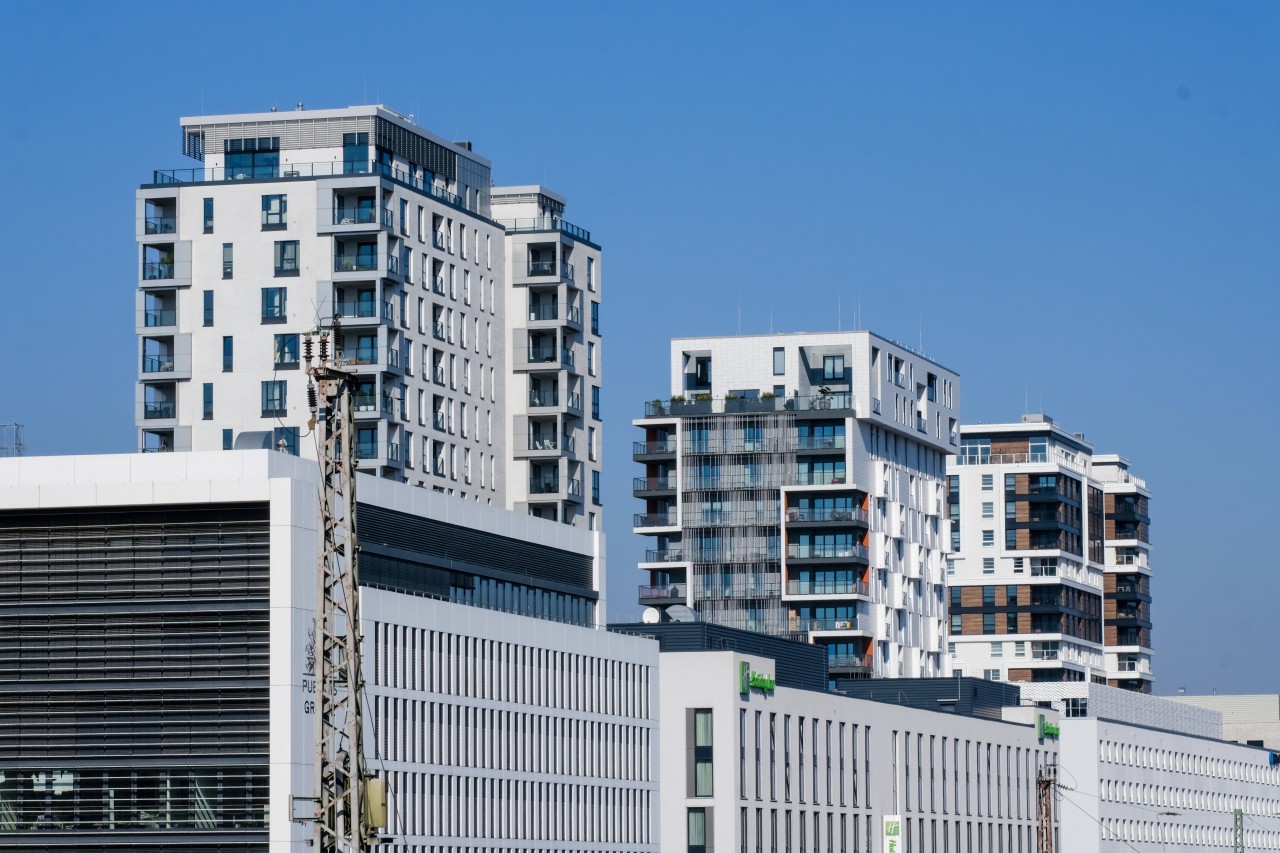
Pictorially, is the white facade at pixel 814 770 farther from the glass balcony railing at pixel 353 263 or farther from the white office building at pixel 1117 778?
the glass balcony railing at pixel 353 263

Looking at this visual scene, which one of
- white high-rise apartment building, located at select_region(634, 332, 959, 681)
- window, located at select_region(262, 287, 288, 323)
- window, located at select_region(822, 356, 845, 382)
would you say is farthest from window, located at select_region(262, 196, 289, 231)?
window, located at select_region(822, 356, 845, 382)

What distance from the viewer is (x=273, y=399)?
472ft

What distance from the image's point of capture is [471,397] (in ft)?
506

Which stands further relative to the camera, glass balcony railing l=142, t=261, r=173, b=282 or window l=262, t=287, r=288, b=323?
glass balcony railing l=142, t=261, r=173, b=282

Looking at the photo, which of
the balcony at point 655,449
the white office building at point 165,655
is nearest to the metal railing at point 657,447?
the balcony at point 655,449

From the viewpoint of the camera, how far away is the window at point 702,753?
123250mm

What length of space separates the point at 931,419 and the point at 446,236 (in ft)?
182

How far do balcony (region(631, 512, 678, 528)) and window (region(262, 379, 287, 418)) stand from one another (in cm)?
4498

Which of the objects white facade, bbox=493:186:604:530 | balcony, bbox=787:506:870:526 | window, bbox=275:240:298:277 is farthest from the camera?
balcony, bbox=787:506:870:526

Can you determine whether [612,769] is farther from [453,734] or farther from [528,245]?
[528,245]

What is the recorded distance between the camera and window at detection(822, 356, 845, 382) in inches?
7170

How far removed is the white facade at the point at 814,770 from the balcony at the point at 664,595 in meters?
27.7

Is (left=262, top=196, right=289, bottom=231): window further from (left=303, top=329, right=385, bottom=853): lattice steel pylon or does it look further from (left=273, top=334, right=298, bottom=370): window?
(left=303, top=329, right=385, bottom=853): lattice steel pylon

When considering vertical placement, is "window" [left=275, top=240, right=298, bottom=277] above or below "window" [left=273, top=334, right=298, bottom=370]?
above
